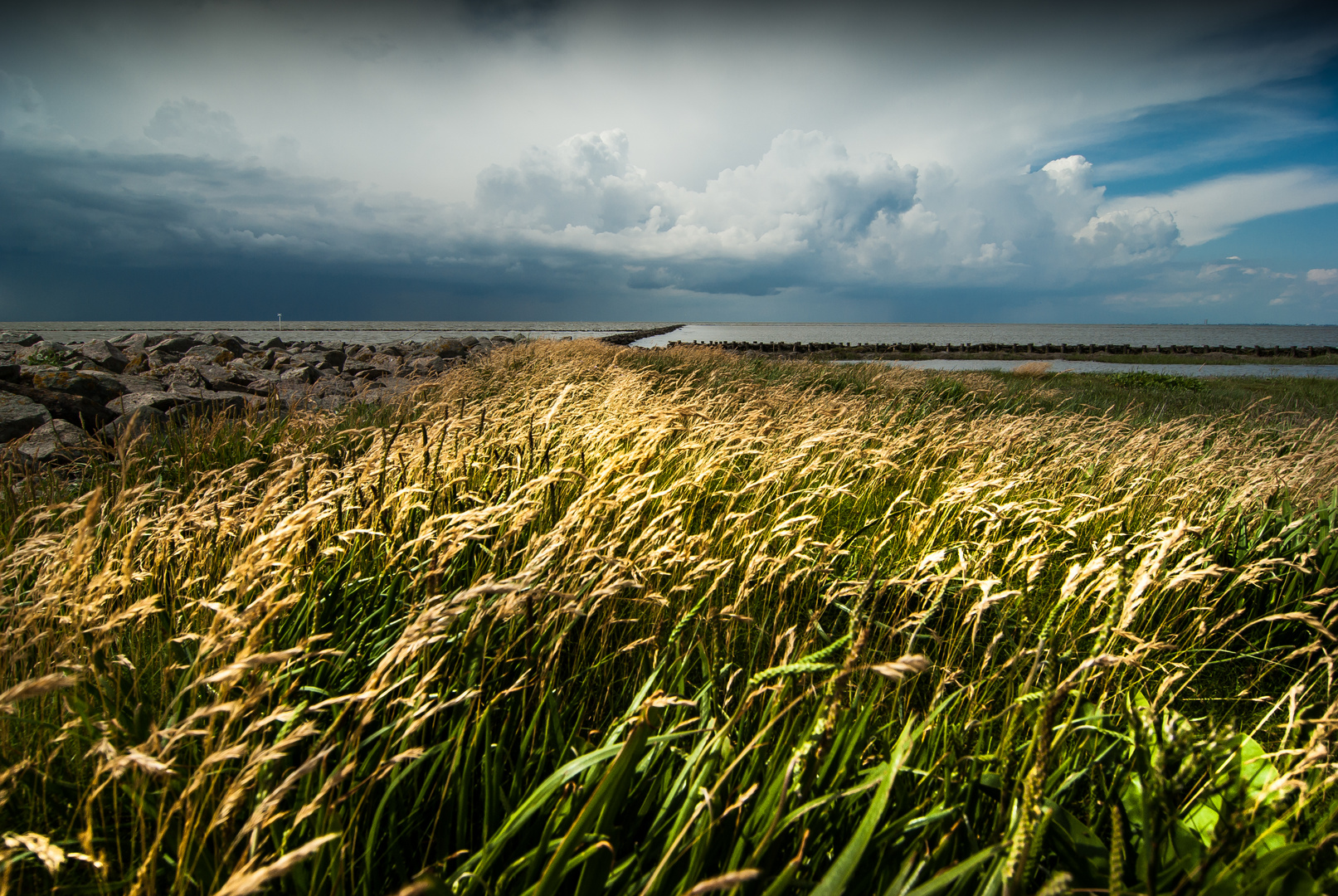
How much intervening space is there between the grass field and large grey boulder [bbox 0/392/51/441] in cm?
252

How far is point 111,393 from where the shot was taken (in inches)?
314

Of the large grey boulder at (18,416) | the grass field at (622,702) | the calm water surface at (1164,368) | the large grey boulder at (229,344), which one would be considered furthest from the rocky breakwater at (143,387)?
the calm water surface at (1164,368)

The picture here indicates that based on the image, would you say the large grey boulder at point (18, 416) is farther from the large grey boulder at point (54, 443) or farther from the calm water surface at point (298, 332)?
the calm water surface at point (298, 332)

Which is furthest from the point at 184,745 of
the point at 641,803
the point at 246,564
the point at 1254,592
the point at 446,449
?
the point at 1254,592

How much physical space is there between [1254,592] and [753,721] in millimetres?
3272

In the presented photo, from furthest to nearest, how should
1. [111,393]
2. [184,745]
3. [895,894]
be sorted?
1. [111,393]
2. [184,745]
3. [895,894]

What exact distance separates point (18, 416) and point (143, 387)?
3.13 meters

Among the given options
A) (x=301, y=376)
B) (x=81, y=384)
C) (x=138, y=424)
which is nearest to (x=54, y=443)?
(x=138, y=424)

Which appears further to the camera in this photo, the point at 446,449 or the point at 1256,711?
the point at 446,449

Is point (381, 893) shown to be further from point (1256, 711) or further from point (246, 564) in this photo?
point (1256, 711)

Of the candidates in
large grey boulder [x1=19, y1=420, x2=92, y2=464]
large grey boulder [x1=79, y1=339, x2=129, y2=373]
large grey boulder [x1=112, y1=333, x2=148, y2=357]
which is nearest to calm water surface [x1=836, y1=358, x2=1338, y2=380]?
large grey boulder [x1=79, y1=339, x2=129, y2=373]

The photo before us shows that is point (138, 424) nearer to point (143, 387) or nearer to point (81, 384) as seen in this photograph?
point (81, 384)

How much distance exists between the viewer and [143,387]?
852 cm

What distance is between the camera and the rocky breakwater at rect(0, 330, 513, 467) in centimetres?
543
